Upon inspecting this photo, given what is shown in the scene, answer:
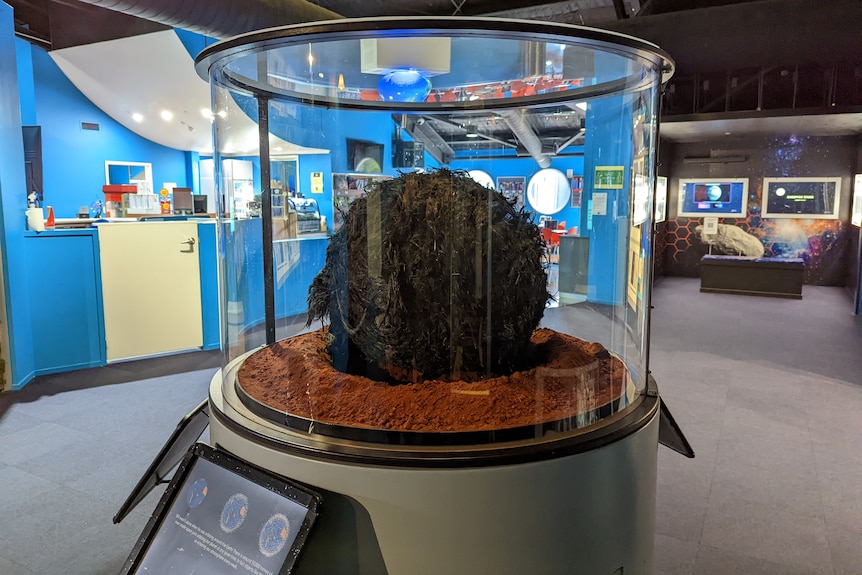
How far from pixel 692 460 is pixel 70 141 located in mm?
8930

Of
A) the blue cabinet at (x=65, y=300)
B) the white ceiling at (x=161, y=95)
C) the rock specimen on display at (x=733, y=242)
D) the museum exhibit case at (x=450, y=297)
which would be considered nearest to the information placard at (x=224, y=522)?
the museum exhibit case at (x=450, y=297)

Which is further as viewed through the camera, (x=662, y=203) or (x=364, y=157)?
(x=662, y=203)

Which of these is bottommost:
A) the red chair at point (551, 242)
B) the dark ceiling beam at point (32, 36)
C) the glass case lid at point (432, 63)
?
the red chair at point (551, 242)

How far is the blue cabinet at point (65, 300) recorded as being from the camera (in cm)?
454

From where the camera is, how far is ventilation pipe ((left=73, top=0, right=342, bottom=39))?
11.4 ft

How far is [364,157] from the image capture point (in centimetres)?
192

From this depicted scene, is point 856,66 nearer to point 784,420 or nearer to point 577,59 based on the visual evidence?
point 784,420

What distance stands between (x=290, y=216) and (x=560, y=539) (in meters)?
1.39

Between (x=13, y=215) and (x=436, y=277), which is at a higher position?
(x=13, y=215)

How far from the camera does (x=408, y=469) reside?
53.6 inches

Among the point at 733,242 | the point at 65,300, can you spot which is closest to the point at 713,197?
the point at 733,242

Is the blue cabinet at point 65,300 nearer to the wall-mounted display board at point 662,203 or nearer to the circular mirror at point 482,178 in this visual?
the circular mirror at point 482,178

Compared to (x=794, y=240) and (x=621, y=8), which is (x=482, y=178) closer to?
(x=621, y=8)

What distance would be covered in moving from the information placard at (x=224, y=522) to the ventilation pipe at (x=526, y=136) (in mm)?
1059
